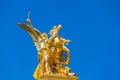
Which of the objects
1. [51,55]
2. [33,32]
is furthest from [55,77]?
[33,32]

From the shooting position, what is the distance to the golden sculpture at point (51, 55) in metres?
34.7

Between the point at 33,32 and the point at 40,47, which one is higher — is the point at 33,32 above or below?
above

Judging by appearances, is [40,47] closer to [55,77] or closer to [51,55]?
[51,55]

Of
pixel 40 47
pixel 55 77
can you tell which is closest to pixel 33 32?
pixel 40 47

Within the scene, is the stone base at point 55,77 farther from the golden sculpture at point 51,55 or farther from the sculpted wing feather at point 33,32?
the sculpted wing feather at point 33,32

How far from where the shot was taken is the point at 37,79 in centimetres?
3497

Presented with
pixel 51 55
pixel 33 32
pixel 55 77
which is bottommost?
pixel 55 77

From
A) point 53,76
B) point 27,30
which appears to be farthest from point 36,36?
point 53,76

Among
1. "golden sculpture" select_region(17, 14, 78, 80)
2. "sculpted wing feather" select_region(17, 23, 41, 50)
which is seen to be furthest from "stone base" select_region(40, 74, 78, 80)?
"sculpted wing feather" select_region(17, 23, 41, 50)

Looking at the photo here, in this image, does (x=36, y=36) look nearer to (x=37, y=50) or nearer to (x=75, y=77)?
(x=37, y=50)

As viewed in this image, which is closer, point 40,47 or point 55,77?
point 55,77

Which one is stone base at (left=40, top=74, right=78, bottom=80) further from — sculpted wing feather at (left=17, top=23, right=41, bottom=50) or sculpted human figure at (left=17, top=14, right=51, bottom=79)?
sculpted wing feather at (left=17, top=23, right=41, bottom=50)

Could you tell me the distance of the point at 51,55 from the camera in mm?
35281

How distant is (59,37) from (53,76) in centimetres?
247
